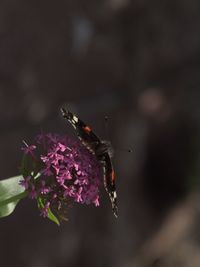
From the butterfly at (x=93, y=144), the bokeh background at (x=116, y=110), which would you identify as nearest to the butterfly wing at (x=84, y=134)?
the butterfly at (x=93, y=144)

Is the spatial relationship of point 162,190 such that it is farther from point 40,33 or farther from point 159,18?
point 40,33

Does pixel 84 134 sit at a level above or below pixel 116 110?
above

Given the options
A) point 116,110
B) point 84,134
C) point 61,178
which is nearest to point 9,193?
point 61,178

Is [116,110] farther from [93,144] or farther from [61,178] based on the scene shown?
[61,178]

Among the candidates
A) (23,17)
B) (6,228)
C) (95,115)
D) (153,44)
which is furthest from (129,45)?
(6,228)

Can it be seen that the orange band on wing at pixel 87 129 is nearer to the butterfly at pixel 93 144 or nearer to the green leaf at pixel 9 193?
the butterfly at pixel 93 144

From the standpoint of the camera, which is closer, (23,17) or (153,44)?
(23,17)

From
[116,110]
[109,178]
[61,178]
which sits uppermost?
[61,178]
